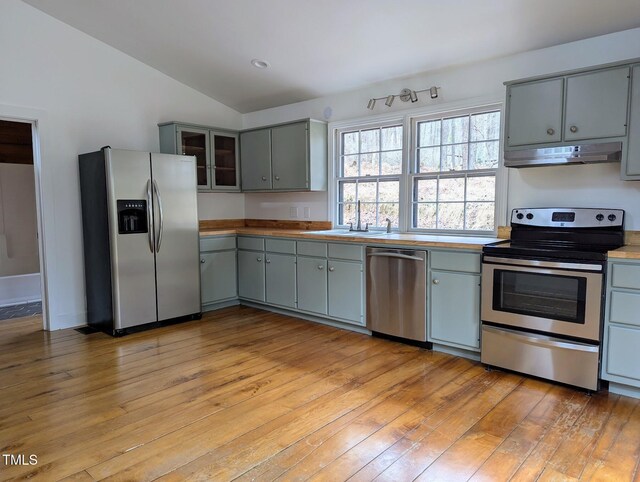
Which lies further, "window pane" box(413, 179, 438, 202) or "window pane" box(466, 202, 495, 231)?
"window pane" box(413, 179, 438, 202)

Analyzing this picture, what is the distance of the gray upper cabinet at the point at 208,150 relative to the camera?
4.71 meters

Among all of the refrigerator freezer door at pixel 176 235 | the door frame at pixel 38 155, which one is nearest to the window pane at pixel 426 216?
the refrigerator freezer door at pixel 176 235

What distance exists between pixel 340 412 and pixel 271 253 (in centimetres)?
238

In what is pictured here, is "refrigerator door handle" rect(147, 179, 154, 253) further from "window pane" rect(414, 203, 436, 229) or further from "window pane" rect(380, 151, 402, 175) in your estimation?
"window pane" rect(414, 203, 436, 229)

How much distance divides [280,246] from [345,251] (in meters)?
0.86

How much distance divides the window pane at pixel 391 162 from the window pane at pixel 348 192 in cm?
43

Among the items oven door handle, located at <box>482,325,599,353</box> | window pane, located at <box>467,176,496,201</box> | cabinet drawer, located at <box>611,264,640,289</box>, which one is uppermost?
window pane, located at <box>467,176,496,201</box>

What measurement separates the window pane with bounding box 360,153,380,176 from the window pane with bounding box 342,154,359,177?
0.29 feet

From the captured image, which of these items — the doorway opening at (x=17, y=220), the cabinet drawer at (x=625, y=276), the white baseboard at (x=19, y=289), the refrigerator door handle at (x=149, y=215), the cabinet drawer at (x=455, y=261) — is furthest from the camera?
the doorway opening at (x=17, y=220)

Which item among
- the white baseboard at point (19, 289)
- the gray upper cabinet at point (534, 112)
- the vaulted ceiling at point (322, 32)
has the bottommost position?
the white baseboard at point (19, 289)

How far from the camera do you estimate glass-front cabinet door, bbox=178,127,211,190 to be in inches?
187

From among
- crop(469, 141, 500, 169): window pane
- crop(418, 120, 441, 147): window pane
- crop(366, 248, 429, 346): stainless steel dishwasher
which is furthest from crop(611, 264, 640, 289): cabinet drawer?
crop(418, 120, 441, 147): window pane

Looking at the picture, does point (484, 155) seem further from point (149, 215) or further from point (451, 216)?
point (149, 215)

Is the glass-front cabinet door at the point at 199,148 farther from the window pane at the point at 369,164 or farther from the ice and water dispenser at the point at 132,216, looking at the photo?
the window pane at the point at 369,164
